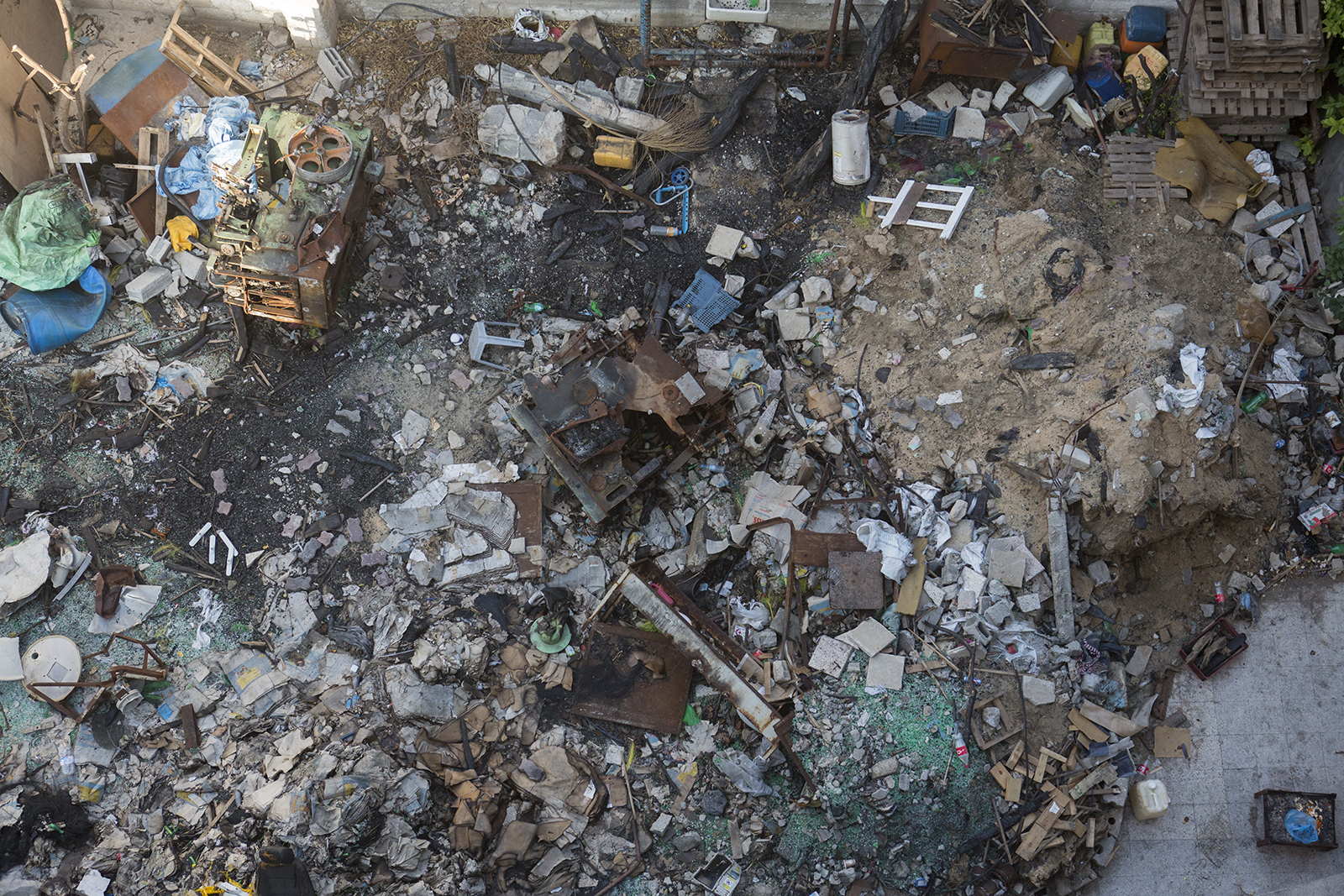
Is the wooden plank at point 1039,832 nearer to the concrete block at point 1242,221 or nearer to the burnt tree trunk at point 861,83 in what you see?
Answer: the concrete block at point 1242,221

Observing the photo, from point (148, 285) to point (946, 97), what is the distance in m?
7.95

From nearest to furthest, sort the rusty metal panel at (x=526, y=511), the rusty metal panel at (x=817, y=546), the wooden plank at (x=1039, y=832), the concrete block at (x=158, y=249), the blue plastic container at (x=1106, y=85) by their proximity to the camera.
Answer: the wooden plank at (x=1039, y=832)
the rusty metal panel at (x=817, y=546)
the rusty metal panel at (x=526, y=511)
the concrete block at (x=158, y=249)
the blue plastic container at (x=1106, y=85)

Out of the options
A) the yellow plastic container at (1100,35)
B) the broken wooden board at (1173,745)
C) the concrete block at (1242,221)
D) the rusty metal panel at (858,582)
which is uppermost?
the yellow plastic container at (1100,35)

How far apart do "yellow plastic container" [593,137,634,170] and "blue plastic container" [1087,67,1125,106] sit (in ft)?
15.1

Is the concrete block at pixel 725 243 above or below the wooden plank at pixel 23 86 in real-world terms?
below

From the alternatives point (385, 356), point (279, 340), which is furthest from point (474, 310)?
point (279, 340)

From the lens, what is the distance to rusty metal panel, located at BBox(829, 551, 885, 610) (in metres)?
6.94

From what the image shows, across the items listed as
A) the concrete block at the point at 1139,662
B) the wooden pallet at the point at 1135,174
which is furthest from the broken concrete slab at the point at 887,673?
the wooden pallet at the point at 1135,174

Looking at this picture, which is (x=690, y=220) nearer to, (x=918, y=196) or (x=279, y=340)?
(x=918, y=196)

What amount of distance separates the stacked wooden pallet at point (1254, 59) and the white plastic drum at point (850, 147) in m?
3.04

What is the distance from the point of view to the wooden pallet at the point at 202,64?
8227 mm

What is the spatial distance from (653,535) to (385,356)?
306cm

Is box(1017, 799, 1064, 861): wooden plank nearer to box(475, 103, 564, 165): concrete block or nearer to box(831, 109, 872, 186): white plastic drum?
box(831, 109, 872, 186): white plastic drum

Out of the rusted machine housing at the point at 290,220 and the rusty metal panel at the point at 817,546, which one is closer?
the rusty metal panel at the point at 817,546
